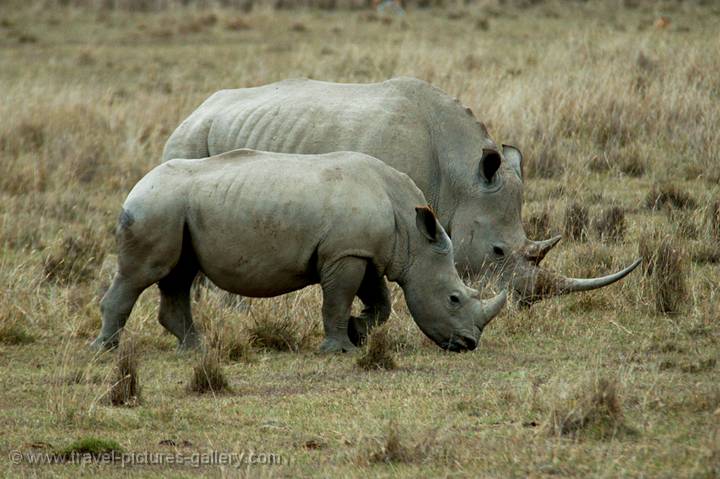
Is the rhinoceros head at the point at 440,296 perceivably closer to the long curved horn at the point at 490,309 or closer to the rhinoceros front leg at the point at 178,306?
the long curved horn at the point at 490,309

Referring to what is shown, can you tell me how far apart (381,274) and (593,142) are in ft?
19.4

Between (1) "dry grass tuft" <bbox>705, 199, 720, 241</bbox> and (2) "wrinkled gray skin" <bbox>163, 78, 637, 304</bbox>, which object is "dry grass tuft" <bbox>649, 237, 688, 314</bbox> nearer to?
(2) "wrinkled gray skin" <bbox>163, 78, 637, 304</bbox>

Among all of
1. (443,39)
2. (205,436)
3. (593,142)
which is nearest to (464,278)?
(205,436)

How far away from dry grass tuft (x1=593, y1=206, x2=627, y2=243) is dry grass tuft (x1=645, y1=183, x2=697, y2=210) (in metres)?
0.58

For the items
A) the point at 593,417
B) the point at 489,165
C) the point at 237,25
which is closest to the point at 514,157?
the point at 489,165

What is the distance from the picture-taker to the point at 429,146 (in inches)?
395

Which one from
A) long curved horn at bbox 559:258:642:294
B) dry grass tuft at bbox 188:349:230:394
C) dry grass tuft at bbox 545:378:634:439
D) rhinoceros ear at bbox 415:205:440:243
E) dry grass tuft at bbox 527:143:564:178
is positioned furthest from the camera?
dry grass tuft at bbox 527:143:564:178

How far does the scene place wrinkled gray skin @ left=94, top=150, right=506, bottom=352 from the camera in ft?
28.1

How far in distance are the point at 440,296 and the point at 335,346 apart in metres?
0.74

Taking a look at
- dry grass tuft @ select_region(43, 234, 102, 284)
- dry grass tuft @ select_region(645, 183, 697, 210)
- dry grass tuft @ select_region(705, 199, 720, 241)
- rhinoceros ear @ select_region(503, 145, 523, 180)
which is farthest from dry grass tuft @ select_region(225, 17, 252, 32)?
rhinoceros ear @ select_region(503, 145, 523, 180)

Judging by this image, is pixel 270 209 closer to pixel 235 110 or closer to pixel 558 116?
pixel 235 110

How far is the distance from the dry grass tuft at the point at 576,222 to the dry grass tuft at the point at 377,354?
3647mm

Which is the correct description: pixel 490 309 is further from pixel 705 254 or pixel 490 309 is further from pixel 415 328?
pixel 705 254

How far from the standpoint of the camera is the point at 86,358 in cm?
862
